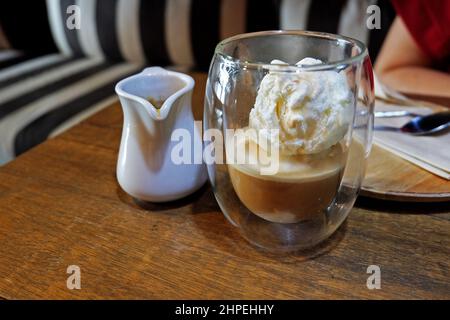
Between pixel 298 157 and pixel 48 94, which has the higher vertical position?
pixel 298 157

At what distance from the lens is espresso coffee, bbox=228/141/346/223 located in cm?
35

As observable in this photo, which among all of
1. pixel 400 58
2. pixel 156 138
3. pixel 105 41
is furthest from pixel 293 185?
pixel 105 41

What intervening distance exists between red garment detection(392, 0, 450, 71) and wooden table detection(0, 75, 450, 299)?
0.70 metres

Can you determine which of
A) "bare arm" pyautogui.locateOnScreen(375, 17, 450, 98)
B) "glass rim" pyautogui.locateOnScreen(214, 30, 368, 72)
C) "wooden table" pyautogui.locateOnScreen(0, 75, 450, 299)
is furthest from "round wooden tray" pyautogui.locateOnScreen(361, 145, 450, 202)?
"bare arm" pyautogui.locateOnScreen(375, 17, 450, 98)

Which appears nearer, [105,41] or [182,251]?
[182,251]

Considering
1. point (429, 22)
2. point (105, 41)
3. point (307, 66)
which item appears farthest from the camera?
point (105, 41)

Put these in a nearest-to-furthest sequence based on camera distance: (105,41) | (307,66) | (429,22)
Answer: (307,66), (429,22), (105,41)

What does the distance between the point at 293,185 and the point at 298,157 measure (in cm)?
2

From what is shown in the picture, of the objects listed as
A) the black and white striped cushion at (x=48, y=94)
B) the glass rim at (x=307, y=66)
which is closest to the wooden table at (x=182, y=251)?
the glass rim at (x=307, y=66)

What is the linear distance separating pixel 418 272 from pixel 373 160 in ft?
0.53

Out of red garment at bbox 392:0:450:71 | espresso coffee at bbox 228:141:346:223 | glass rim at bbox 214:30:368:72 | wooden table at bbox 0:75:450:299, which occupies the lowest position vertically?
wooden table at bbox 0:75:450:299

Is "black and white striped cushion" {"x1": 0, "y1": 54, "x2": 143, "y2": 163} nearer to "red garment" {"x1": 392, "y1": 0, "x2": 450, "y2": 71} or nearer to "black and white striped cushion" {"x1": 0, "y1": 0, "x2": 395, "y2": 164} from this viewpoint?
"black and white striped cushion" {"x1": 0, "y1": 0, "x2": 395, "y2": 164}

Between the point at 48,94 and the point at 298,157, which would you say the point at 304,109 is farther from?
the point at 48,94

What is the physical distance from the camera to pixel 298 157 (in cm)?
35
